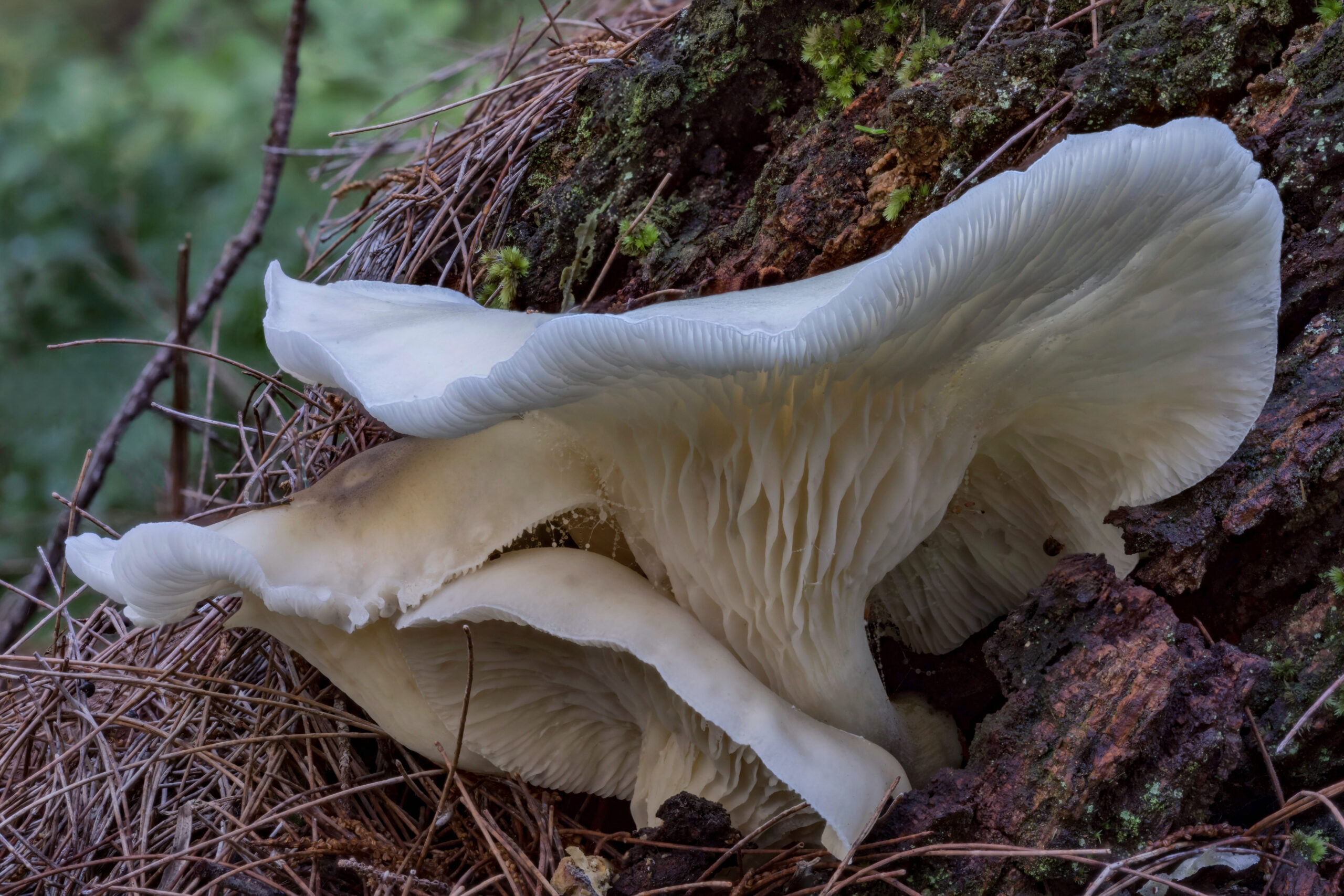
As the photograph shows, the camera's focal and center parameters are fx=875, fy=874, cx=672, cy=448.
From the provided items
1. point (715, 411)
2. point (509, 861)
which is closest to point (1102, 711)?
point (715, 411)

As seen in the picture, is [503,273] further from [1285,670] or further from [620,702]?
[1285,670]

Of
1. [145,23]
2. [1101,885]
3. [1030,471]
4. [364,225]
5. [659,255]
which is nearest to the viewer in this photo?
[1101,885]

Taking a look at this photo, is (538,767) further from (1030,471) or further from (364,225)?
(364,225)

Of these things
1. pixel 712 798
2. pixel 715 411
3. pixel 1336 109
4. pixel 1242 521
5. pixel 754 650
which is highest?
pixel 1336 109

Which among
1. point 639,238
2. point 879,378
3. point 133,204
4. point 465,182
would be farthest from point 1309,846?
point 133,204

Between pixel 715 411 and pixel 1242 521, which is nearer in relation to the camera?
pixel 715 411

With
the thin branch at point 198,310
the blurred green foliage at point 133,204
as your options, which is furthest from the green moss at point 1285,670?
the blurred green foliage at point 133,204

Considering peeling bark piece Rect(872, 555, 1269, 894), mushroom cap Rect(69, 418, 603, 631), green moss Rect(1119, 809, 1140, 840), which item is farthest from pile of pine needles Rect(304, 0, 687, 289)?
green moss Rect(1119, 809, 1140, 840)
